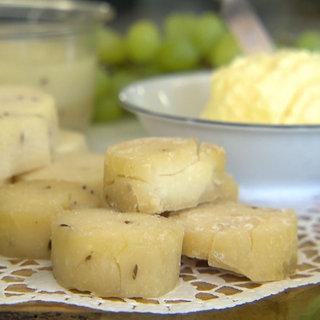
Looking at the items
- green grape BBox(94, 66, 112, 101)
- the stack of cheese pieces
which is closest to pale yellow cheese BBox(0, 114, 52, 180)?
the stack of cheese pieces

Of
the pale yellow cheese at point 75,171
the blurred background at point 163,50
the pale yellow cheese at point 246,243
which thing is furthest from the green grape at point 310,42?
the pale yellow cheese at point 246,243

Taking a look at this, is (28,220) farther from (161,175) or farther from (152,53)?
(152,53)

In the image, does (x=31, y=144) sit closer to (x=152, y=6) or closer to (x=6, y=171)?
(x=6, y=171)

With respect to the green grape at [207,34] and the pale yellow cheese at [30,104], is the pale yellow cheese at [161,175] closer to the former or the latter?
the pale yellow cheese at [30,104]

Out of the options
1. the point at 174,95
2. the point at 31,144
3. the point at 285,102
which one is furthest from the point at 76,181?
the point at 174,95

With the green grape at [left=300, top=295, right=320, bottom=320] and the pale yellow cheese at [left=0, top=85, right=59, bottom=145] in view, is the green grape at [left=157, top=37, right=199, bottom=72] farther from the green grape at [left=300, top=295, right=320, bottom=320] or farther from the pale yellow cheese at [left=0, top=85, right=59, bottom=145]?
the green grape at [left=300, top=295, right=320, bottom=320]

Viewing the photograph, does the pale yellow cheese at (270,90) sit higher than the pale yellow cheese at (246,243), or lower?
higher

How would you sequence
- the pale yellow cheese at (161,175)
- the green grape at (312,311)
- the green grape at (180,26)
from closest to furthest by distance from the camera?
the green grape at (312,311) < the pale yellow cheese at (161,175) < the green grape at (180,26)

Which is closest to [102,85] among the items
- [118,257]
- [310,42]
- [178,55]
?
[178,55]
